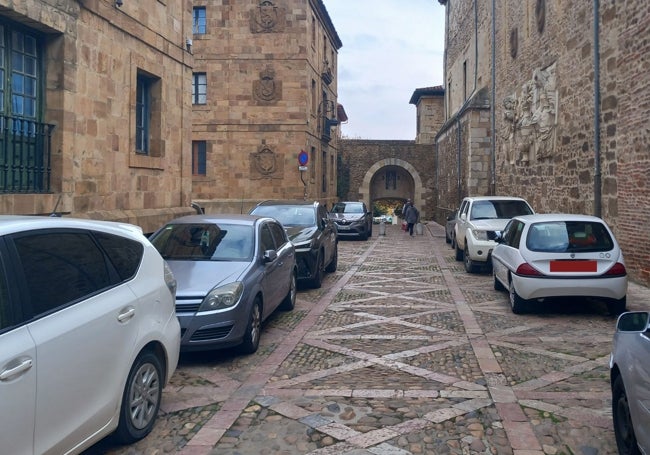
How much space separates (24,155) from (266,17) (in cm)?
1896

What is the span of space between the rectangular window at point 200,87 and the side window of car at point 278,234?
61.2 feet

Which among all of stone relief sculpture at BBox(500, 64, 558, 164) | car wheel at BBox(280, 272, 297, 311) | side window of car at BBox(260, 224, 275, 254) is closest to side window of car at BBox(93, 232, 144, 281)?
side window of car at BBox(260, 224, 275, 254)

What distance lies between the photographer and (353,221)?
2364 cm

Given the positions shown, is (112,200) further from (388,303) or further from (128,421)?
(128,421)

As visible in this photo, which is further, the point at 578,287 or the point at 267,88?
the point at 267,88

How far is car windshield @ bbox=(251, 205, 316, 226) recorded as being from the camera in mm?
12406

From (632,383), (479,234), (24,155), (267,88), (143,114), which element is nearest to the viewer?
(632,383)

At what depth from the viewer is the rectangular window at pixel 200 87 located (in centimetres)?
2648

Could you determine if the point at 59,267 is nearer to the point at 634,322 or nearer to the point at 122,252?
the point at 122,252

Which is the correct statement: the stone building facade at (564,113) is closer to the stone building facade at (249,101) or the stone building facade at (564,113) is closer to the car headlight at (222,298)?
the stone building facade at (249,101)

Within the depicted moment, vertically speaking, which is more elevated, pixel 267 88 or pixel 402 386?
pixel 267 88

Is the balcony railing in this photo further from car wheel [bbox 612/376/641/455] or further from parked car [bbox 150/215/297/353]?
car wheel [bbox 612/376/641/455]

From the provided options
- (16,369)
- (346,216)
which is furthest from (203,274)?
(346,216)

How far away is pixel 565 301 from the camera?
9.65m
